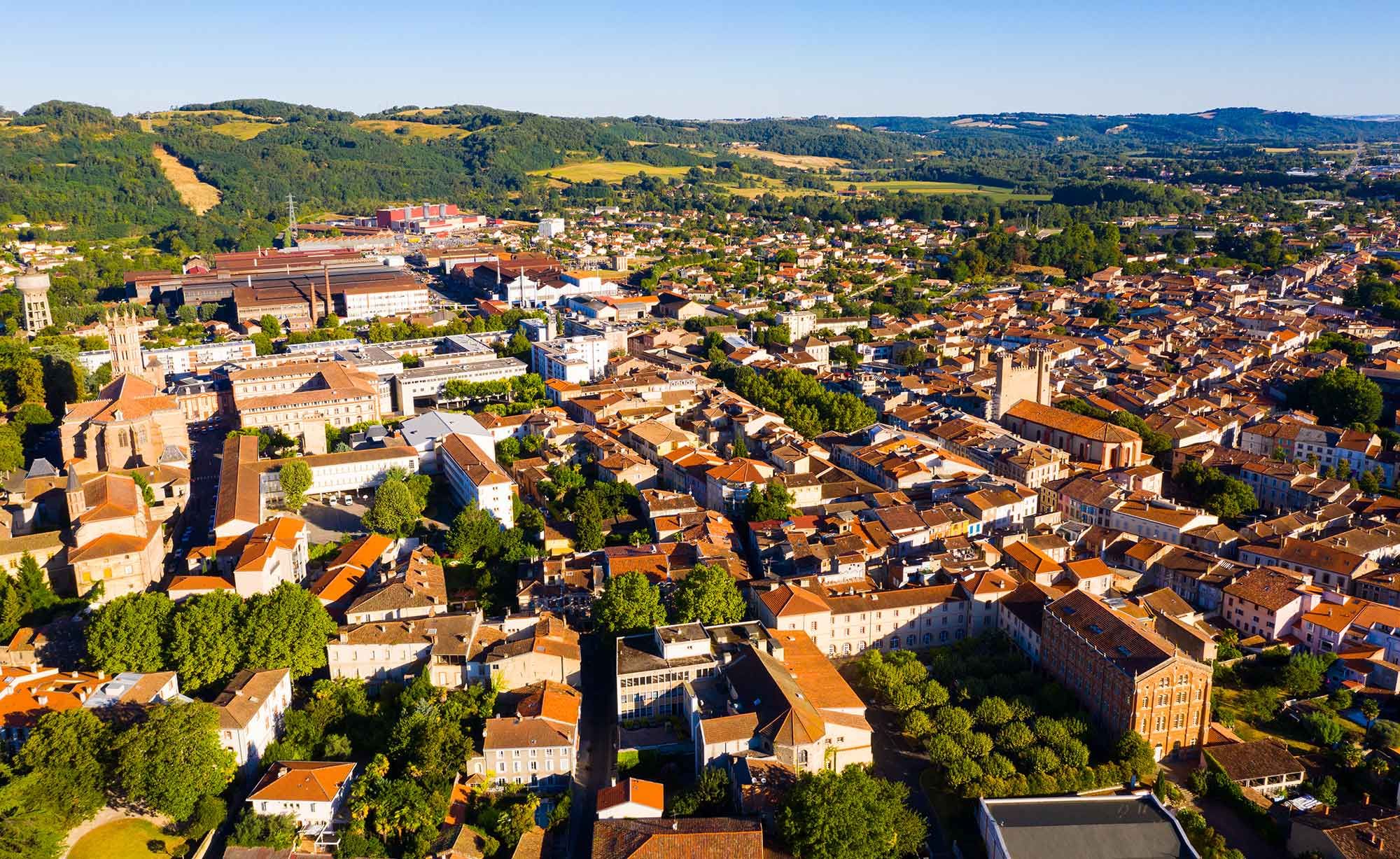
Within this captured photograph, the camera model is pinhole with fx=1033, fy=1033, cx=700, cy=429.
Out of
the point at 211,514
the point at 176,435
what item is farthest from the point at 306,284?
the point at 211,514

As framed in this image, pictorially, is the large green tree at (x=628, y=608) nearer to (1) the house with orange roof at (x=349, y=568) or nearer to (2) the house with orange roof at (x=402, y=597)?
(2) the house with orange roof at (x=402, y=597)

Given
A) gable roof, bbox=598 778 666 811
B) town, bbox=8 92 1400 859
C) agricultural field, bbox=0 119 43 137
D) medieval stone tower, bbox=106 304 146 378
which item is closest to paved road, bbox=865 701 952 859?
town, bbox=8 92 1400 859

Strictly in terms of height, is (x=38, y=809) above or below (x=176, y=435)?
below

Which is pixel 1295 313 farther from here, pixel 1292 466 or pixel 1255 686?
pixel 1255 686

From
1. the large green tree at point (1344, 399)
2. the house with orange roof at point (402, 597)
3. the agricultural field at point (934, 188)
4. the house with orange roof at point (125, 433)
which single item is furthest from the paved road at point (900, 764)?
the agricultural field at point (934, 188)

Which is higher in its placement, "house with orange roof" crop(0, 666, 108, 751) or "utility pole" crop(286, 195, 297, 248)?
"utility pole" crop(286, 195, 297, 248)

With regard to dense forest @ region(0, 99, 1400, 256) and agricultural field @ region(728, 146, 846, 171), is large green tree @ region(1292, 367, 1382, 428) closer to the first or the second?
dense forest @ region(0, 99, 1400, 256)
